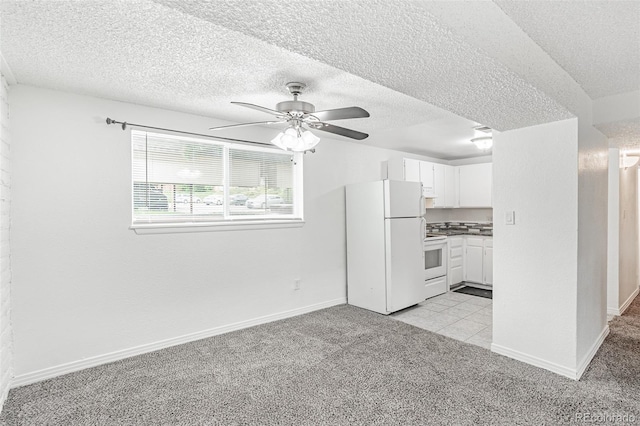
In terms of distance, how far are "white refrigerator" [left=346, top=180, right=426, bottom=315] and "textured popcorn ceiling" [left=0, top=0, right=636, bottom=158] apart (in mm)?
1373

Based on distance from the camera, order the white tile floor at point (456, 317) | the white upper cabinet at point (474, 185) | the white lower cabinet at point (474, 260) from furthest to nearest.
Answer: the white upper cabinet at point (474, 185) → the white lower cabinet at point (474, 260) → the white tile floor at point (456, 317)

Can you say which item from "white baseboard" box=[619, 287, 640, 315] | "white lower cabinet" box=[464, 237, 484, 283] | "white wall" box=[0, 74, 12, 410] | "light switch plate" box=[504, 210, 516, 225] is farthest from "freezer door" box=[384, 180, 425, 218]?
"white wall" box=[0, 74, 12, 410]

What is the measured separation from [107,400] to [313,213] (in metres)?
2.69

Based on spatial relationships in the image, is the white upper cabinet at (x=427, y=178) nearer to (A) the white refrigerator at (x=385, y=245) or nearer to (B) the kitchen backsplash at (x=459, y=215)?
(B) the kitchen backsplash at (x=459, y=215)

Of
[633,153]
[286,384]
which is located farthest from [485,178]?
[286,384]

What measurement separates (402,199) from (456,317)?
153 centimetres

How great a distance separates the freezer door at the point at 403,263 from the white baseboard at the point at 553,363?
1281 mm

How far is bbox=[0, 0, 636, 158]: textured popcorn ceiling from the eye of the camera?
1.25 meters

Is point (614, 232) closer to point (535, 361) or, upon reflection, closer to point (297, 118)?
point (535, 361)

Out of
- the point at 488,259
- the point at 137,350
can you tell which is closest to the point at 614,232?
the point at 488,259

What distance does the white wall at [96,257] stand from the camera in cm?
247

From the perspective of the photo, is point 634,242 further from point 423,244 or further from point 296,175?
point 296,175

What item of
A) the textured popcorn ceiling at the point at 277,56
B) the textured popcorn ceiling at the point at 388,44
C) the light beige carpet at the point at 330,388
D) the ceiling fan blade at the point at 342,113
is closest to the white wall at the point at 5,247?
the light beige carpet at the point at 330,388

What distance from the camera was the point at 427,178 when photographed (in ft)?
17.9
